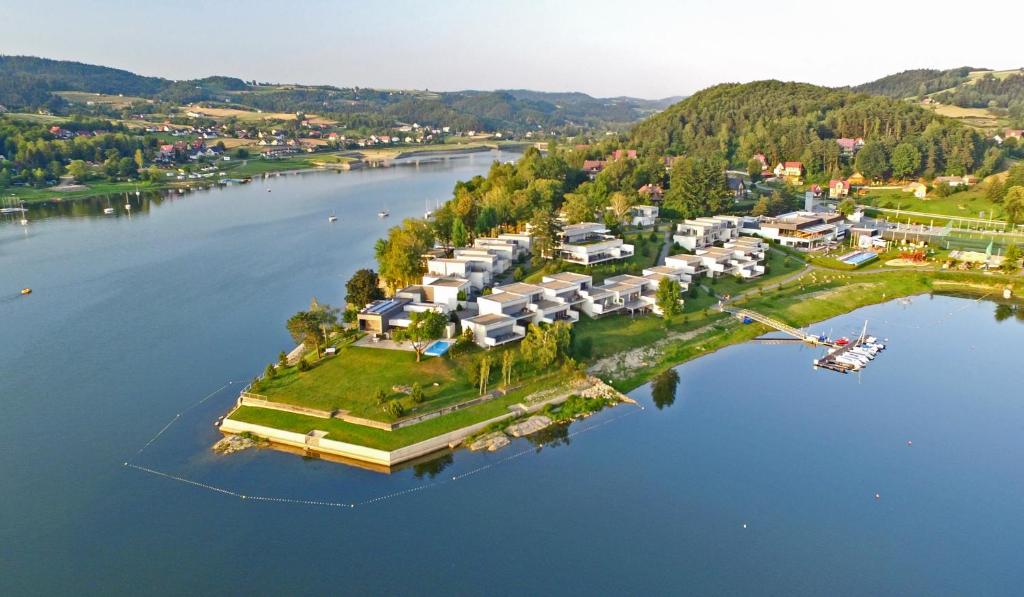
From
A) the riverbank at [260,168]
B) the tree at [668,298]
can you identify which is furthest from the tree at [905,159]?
the riverbank at [260,168]

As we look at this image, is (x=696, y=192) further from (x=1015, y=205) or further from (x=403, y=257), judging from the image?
(x=403, y=257)

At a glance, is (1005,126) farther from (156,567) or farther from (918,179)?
(156,567)

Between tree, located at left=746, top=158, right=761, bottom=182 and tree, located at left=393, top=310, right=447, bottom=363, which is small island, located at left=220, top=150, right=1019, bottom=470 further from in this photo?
tree, located at left=746, top=158, right=761, bottom=182

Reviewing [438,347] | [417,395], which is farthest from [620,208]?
[417,395]

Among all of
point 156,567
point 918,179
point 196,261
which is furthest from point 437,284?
point 918,179

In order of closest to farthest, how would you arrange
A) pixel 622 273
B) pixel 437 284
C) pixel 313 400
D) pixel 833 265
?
pixel 313 400, pixel 437 284, pixel 622 273, pixel 833 265

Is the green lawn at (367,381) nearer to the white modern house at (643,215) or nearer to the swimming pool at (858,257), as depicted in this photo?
the white modern house at (643,215)
